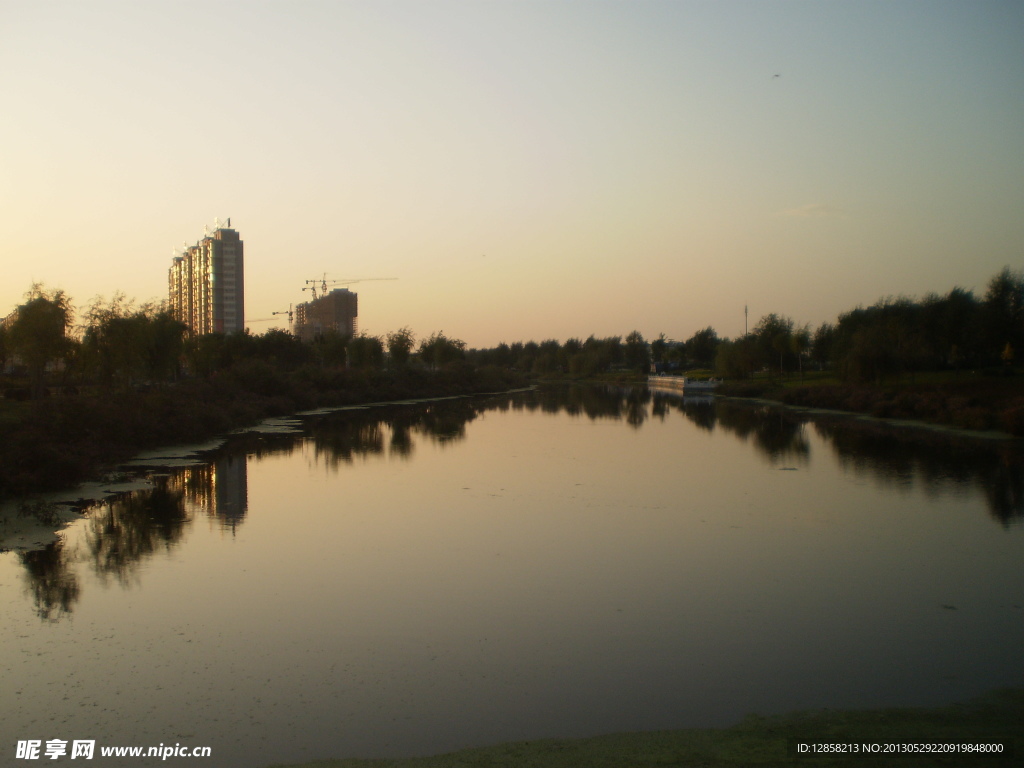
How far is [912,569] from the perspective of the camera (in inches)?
378

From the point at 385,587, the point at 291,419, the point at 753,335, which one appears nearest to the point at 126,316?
the point at 291,419

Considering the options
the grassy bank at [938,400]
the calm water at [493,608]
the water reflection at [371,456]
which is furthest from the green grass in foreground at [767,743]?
the grassy bank at [938,400]

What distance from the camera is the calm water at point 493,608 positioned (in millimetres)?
5656

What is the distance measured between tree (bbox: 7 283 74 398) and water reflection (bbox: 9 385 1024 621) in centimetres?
681

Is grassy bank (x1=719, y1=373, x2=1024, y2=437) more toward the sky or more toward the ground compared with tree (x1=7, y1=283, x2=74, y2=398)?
more toward the ground

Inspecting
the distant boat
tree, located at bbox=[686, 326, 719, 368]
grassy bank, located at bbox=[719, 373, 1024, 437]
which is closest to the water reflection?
grassy bank, located at bbox=[719, 373, 1024, 437]

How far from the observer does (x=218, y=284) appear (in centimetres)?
9606

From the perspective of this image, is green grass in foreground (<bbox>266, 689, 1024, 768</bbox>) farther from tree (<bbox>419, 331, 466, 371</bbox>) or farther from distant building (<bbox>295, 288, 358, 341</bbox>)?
distant building (<bbox>295, 288, 358, 341</bbox>)

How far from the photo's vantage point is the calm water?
223 inches

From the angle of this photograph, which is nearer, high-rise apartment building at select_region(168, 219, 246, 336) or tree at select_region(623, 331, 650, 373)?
high-rise apartment building at select_region(168, 219, 246, 336)

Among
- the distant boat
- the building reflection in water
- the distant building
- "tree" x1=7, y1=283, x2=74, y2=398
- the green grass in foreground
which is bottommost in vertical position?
the building reflection in water

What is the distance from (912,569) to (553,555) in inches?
179

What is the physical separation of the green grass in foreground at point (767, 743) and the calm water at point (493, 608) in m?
0.23

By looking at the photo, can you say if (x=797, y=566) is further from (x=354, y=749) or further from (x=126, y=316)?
(x=126, y=316)
